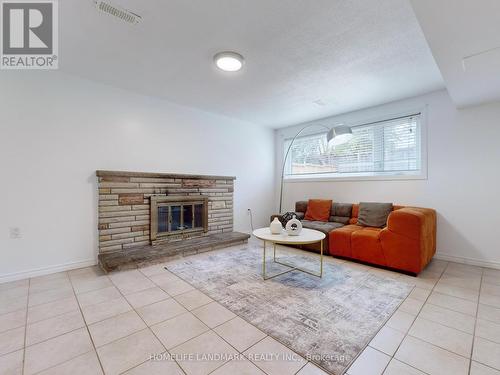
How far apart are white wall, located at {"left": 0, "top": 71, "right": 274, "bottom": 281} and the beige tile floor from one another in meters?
0.55

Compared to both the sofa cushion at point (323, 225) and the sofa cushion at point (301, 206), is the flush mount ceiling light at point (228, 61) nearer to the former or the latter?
the sofa cushion at point (323, 225)

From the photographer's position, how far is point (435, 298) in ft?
7.40

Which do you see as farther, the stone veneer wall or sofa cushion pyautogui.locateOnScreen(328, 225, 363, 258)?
sofa cushion pyautogui.locateOnScreen(328, 225, 363, 258)

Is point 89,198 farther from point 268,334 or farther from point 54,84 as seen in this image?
point 268,334

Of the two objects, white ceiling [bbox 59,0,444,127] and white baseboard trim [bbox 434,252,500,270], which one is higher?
white ceiling [bbox 59,0,444,127]

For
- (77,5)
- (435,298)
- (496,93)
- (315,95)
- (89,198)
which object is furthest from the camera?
(315,95)

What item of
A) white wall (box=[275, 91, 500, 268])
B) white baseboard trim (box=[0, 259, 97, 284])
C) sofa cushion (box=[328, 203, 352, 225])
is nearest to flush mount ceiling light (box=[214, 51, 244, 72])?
white wall (box=[275, 91, 500, 268])

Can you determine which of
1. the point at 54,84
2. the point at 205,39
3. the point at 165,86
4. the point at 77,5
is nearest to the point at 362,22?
the point at 205,39

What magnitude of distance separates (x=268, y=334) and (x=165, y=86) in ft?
10.8

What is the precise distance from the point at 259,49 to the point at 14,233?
3400mm

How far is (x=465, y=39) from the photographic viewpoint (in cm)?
183

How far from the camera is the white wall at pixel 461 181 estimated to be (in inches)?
121

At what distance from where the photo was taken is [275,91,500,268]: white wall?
121 inches

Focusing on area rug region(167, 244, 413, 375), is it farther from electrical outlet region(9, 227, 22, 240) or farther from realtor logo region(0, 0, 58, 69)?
realtor logo region(0, 0, 58, 69)
